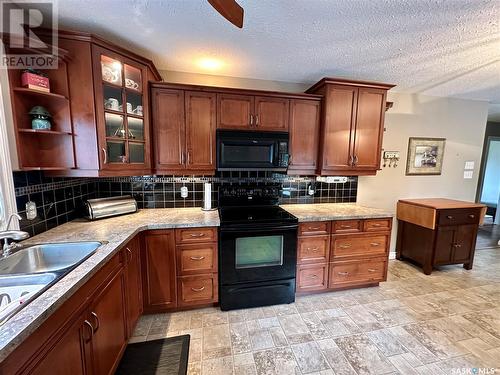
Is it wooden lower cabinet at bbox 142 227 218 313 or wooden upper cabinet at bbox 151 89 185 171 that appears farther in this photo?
wooden upper cabinet at bbox 151 89 185 171

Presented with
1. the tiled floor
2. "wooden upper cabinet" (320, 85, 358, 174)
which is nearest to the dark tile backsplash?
"wooden upper cabinet" (320, 85, 358, 174)

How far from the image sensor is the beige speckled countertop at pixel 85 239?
0.73 meters

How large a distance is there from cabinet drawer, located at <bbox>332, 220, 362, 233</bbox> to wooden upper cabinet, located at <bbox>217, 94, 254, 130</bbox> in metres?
1.43

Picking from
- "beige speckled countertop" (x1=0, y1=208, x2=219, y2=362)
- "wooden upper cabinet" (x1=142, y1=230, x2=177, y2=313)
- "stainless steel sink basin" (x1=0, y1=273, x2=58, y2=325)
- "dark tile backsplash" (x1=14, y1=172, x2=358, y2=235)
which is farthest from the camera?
"wooden upper cabinet" (x1=142, y1=230, x2=177, y2=313)

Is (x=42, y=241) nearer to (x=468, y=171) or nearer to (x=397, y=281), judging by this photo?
(x=397, y=281)

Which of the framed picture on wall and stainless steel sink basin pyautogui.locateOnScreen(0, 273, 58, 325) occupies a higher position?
the framed picture on wall

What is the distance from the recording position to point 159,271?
200 cm

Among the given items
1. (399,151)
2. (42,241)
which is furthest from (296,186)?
(42,241)

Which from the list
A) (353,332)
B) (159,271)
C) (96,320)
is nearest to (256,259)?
(159,271)

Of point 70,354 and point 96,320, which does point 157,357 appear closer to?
point 96,320

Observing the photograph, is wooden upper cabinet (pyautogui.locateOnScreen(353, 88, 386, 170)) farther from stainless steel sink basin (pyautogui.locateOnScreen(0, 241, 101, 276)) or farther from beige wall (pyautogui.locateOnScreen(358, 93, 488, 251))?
stainless steel sink basin (pyautogui.locateOnScreen(0, 241, 101, 276))

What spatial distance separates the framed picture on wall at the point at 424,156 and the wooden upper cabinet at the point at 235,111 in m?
2.51

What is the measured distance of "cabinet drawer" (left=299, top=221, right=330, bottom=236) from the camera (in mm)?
2256

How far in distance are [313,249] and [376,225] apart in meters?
0.80
